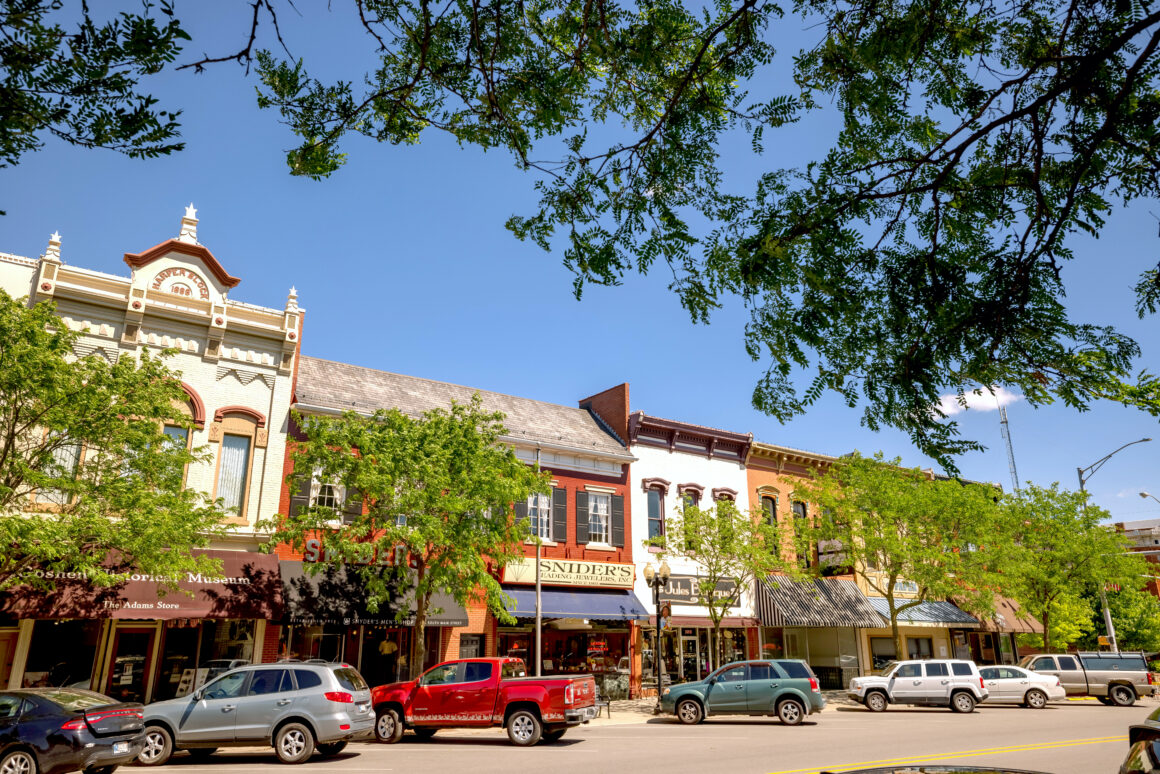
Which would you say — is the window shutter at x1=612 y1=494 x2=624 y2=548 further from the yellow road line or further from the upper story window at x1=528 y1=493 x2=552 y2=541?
the yellow road line

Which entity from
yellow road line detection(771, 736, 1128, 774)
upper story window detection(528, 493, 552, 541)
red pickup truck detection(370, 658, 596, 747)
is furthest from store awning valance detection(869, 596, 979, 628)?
red pickup truck detection(370, 658, 596, 747)

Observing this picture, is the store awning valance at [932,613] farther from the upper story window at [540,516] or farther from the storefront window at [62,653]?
the storefront window at [62,653]

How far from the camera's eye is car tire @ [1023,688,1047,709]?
2500 centimetres

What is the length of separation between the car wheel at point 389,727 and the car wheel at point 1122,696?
2420cm

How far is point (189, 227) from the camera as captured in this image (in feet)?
73.9

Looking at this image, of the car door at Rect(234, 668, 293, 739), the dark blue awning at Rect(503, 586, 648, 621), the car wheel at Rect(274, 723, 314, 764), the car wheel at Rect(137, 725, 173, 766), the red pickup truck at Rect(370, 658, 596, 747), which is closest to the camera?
the car wheel at Rect(137, 725, 173, 766)

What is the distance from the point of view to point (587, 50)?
6.37 meters

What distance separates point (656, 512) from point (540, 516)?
17.3 feet

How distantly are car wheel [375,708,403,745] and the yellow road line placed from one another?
28.5ft

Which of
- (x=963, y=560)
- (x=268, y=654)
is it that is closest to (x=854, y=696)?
(x=963, y=560)

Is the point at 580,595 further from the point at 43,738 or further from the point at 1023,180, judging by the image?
the point at 1023,180

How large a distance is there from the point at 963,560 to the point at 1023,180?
28.0 m

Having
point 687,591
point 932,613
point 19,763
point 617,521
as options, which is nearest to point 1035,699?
point 932,613

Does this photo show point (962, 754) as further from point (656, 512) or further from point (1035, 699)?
point (656, 512)
